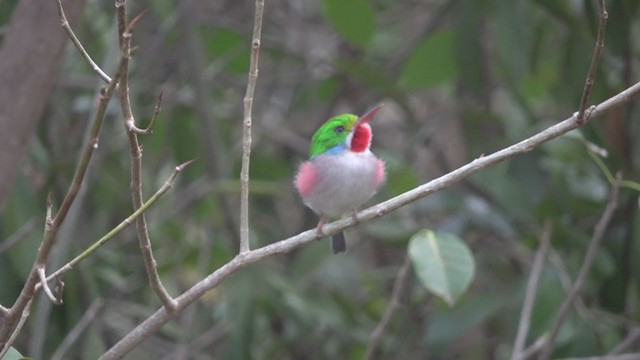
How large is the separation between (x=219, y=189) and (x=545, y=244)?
4.29ft

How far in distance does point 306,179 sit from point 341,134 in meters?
0.18

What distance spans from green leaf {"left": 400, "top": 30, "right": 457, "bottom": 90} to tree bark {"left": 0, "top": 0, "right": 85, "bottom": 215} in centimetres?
202

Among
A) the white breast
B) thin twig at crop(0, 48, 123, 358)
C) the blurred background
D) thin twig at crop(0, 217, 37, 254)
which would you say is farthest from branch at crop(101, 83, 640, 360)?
the blurred background

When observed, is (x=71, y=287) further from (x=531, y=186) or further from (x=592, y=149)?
(x=592, y=149)

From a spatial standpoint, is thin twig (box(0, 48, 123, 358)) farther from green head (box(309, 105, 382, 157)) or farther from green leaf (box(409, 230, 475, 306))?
green head (box(309, 105, 382, 157))

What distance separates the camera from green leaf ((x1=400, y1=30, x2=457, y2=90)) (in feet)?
15.9

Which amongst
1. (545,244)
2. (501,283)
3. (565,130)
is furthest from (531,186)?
(565,130)

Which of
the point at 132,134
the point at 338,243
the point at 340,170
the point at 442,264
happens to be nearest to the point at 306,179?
the point at 340,170

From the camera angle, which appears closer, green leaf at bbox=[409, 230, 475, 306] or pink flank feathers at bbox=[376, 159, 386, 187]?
green leaf at bbox=[409, 230, 475, 306]

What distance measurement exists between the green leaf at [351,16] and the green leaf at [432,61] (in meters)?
0.41

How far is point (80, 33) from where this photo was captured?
15.8 feet

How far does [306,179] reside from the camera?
341cm

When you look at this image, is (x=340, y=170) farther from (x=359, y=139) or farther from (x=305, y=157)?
(x=305, y=157)

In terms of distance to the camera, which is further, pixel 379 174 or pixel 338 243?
pixel 338 243
